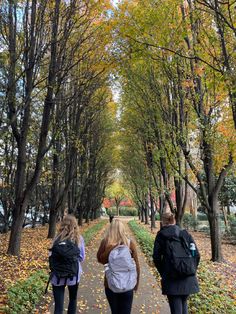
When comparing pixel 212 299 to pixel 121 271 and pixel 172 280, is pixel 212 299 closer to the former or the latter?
pixel 172 280

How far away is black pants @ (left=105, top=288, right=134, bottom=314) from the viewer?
3945 mm

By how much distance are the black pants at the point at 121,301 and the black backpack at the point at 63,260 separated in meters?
0.77

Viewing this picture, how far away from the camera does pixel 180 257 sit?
4023 millimetres

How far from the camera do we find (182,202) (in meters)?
13.5

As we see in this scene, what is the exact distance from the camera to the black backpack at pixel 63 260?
4.46 m

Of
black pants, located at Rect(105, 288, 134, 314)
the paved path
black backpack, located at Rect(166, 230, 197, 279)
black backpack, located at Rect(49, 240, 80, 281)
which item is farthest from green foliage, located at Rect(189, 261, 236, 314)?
black backpack, located at Rect(49, 240, 80, 281)

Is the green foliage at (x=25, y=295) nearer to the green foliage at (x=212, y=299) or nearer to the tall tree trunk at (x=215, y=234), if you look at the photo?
the green foliage at (x=212, y=299)

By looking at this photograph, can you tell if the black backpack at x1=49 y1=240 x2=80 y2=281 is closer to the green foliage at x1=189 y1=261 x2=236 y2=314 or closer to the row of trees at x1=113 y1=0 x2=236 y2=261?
the green foliage at x1=189 y1=261 x2=236 y2=314

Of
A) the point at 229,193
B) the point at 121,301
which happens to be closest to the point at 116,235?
the point at 121,301

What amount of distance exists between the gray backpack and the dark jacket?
419mm

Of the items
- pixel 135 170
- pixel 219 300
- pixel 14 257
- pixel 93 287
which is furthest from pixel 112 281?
pixel 135 170

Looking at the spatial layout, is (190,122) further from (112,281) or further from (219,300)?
(112,281)

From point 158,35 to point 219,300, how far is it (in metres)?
6.69

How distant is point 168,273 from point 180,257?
10.9 inches
